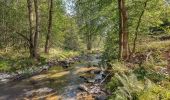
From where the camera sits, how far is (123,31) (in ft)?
60.0

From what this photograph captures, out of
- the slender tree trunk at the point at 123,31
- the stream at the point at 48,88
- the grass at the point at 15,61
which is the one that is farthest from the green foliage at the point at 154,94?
the grass at the point at 15,61

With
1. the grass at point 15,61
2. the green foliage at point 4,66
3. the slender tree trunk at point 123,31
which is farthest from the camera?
the grass at point 15,61

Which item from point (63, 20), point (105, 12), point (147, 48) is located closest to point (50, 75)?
point (105, 12)

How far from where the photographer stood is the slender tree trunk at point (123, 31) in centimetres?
1773

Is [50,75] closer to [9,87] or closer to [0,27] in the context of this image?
[9,87]

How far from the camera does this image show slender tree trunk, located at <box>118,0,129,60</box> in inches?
698

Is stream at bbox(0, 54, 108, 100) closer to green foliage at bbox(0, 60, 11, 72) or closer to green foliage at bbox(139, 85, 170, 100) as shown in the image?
green foliage at bbox(0, 60, 11, 72)

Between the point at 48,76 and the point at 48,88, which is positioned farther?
the point at 48,76

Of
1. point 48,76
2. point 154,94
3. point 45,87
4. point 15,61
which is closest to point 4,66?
point 15,61

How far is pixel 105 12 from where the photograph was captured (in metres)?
19.8

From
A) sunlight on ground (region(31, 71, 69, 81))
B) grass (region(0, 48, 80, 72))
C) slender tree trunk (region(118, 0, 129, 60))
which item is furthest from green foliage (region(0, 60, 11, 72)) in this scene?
slender tree trunk (region(118, 0, 129, 60))

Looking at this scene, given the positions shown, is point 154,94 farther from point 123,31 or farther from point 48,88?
point 123,31

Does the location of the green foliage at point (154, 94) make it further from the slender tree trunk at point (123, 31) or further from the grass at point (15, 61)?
the grass at point (15, 61)

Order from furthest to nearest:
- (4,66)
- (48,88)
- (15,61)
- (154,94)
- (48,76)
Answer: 1. (15,61)
2. (4,66)
3. (48,76)
4. (48,88)
5. (154,94)
